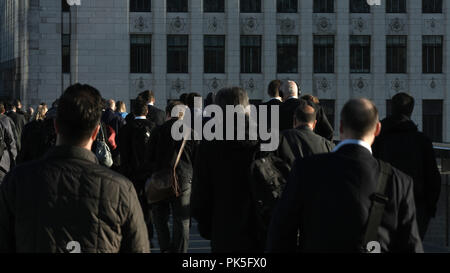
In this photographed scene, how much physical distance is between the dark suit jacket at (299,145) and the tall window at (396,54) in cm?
3833

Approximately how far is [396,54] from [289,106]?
36.1 m

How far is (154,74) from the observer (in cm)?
4431

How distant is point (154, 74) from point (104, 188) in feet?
132

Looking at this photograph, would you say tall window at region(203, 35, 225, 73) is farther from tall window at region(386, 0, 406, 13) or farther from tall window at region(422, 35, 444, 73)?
tall window at region(422, 35, 444, 73)

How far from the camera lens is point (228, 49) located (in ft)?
146

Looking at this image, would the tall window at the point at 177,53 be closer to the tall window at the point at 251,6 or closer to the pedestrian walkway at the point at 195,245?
the tall window at the point at 251,6

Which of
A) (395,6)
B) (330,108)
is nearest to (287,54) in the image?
(330,108)

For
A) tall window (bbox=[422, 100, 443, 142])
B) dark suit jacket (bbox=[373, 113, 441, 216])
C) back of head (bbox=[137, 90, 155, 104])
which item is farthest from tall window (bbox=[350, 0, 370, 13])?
dark suit jacket (bbox=[373, 113, 441, 216])

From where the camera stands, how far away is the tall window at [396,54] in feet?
149

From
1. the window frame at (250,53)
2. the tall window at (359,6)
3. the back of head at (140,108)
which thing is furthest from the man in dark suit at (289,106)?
the tall window at (359,6)

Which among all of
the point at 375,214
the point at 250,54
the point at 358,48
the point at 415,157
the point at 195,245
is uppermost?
the point at 358,48

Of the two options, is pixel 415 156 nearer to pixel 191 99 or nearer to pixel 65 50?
pixel 191 99
